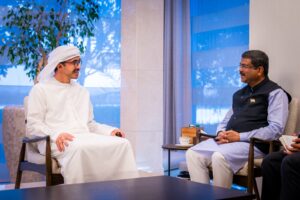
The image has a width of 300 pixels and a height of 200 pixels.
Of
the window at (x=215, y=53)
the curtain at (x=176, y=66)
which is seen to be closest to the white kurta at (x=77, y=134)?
the window at (x=215, y=53)

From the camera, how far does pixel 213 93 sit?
261 inches

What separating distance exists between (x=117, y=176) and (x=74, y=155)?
364mm

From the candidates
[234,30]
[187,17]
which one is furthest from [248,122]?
[187,17]

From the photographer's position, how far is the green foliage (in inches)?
219

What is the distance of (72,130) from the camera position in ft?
13.2

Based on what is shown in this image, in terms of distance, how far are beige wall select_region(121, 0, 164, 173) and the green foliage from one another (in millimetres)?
564

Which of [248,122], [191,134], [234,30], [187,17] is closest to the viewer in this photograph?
[248,122]

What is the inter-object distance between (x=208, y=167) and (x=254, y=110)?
0.62 metres

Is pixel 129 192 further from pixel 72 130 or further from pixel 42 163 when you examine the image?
pixel 72 130

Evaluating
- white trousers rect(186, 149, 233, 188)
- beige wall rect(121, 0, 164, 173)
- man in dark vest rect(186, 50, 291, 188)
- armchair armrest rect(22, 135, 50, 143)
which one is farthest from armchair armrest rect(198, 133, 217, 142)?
beige wall rect(121, 0, 164, 173)

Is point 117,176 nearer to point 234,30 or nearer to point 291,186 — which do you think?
point 291,186

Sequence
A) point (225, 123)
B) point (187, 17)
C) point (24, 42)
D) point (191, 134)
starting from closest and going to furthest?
point (225, 123), point (191, 134), point (24, 42), point (187, 17)

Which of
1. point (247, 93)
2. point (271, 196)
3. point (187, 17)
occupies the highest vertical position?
point (187, 17)

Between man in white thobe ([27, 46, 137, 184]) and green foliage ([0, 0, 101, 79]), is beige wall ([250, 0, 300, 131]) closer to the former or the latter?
man in white thobe ([27, 46, 137, 184])
